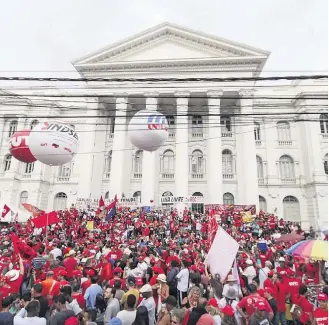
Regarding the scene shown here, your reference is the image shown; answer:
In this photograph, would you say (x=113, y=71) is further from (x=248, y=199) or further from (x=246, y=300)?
(x=246, y=300)

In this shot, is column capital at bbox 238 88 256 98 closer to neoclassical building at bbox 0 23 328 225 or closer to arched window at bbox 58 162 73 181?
neoclassical building at bbox 0 23 328 225

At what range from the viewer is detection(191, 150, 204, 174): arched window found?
3322cm

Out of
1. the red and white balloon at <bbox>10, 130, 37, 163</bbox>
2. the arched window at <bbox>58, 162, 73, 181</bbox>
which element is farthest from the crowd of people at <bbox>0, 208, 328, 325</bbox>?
the arched window at <bbox>58, 162, 73, 181</bbox>

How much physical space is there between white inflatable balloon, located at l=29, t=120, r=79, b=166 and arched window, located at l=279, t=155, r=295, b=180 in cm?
2905

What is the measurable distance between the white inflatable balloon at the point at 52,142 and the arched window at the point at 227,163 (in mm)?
25271

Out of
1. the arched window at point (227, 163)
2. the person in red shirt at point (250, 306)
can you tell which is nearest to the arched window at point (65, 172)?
the arched window at point (227, 163)

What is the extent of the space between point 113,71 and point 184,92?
25.2ft

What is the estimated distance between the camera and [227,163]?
110 ft

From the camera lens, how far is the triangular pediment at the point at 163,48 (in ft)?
103

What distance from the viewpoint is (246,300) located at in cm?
512

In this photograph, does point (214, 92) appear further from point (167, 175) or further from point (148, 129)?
point (148, 129)

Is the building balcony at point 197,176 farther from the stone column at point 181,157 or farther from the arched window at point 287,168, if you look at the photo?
the arched window at point 287,168

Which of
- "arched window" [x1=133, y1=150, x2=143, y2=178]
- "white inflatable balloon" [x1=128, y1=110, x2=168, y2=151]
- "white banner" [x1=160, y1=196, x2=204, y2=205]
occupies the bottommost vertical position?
"white banner" [x1=160, y1=196, x2=204, y2=205]

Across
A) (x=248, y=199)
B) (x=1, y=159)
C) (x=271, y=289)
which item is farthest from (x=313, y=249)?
(x=1, y=159)
